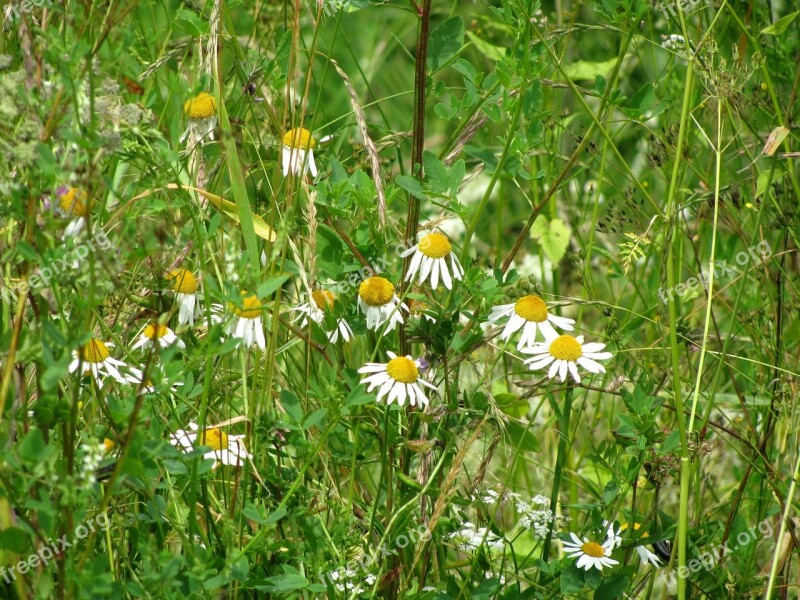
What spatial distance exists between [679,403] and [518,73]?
56 centimetres

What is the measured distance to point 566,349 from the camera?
1546mm

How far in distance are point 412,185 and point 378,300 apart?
0.63 ft

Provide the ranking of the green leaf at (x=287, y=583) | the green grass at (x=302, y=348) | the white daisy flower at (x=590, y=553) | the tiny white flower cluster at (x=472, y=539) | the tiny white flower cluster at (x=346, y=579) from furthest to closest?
the tiny white flower cluster at (x=472, y=539), the white daisy flower at (x=590, y=553), the tiny white flower cluster at (x=346, y=579), the green leaf at (x=287, y=583), the green grass at (x=302, y=348)

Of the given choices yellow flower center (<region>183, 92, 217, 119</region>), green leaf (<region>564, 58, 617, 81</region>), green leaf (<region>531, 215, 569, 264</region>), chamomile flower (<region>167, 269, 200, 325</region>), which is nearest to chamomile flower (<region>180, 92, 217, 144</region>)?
Result: yellow flower center (<region>183, 92, 217, 119</region>)

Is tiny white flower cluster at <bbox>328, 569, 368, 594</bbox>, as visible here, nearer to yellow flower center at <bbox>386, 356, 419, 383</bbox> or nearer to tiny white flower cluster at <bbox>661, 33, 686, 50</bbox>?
yellow flower center at <bbox>386, 356, 419, 383</bbox>

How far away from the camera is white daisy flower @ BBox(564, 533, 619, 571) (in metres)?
1.48

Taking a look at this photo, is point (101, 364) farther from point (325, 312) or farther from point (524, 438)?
point (524, 438)

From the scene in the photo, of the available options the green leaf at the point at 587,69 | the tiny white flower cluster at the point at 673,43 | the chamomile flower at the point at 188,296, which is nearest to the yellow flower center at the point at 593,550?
the chamomile flower at the point at 188,296

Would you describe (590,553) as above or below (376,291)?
below

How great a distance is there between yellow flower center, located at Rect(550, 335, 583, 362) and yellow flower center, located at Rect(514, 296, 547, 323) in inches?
2.5

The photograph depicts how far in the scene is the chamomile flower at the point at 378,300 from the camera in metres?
1.52

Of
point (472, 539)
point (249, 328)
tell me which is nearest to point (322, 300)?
point (249, 328)

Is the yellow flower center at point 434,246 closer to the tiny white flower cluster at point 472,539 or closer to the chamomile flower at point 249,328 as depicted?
the chamomile flower at point 249,328

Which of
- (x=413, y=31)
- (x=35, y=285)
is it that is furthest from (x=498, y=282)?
(x=413, y=31)
